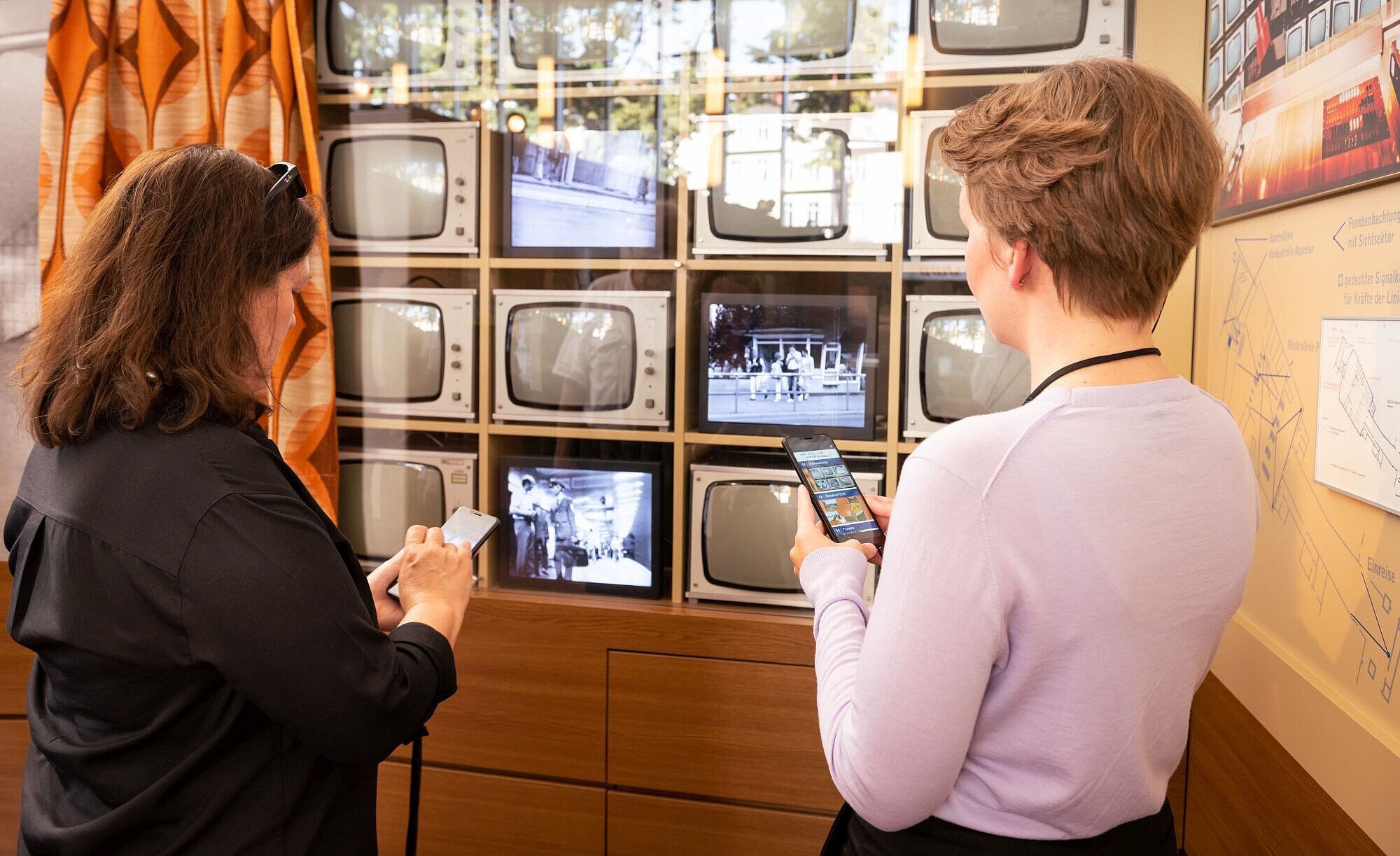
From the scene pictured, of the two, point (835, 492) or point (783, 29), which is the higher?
point (783, 29)

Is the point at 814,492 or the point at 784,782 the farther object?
the point at 784,782

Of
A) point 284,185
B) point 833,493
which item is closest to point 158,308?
point 284,185

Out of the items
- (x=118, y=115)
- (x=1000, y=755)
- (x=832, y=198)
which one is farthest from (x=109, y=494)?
(x=118, y=115)

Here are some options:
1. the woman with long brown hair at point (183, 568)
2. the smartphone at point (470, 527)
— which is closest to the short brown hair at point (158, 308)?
the woman with long brown hair at point (183, 568)

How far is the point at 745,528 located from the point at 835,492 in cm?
103

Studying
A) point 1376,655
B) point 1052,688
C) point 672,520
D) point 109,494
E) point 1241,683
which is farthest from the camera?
point 672,520

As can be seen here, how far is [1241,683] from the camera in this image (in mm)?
1659

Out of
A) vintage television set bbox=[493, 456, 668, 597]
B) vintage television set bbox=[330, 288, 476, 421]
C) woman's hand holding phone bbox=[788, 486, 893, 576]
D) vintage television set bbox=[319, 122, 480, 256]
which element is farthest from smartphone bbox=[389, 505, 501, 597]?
vintage television set bbox=[319, 122, 480, 256]

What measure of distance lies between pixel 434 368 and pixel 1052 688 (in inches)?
74.8

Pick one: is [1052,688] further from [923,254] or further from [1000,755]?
[923,254]

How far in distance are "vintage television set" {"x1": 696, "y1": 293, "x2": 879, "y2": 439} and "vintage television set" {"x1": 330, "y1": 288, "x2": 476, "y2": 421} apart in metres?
0.59

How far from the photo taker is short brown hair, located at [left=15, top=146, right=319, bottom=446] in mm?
1008

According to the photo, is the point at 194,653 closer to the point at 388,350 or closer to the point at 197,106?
the point at 388,350

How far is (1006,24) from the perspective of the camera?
2.07 metres
